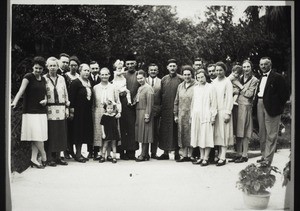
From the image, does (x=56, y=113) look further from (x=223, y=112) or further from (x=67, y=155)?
(x=223, y=112)

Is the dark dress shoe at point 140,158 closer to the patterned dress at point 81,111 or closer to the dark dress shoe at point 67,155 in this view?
the patterned dress at point 81,111

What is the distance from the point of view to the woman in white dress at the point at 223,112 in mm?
4906

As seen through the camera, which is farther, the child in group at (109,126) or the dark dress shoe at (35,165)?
the child in group at (109,126)

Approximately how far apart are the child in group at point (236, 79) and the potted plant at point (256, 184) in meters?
0.74

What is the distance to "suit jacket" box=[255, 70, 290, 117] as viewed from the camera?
4.82 meters

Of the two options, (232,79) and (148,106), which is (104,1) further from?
(232,79)

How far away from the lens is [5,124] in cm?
458

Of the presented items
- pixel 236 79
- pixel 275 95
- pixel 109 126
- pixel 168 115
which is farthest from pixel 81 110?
pixel 275 95

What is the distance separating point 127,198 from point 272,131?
169cm

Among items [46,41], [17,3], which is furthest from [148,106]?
[17,3]

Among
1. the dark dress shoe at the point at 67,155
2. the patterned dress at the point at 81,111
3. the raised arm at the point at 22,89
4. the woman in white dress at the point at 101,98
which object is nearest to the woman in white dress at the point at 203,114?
the woman in white dress at the point at 101,98

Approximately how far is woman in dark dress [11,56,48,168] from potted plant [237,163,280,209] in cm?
211

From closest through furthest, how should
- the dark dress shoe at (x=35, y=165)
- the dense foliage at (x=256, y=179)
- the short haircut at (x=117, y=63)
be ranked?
1. the dense foliage at (x=256, y=179)
2. the dark dress shoe at (x=35, y=165)
3. the short haircut at (x=117, y=63)

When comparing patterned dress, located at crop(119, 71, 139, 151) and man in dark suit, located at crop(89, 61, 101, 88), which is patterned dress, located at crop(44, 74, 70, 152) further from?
patterned dress, located at crop(119, 71, 139, 151)
